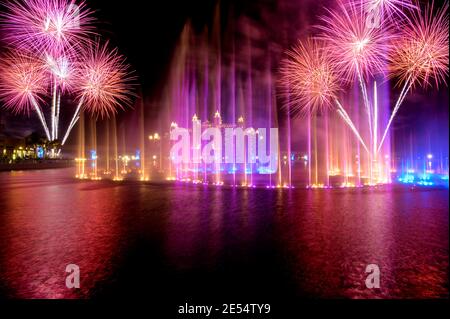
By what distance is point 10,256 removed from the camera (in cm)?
645

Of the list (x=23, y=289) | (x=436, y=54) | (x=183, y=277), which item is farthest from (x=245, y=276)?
(x=436, y=54)

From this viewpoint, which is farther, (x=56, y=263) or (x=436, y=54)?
(x=436, y=54)

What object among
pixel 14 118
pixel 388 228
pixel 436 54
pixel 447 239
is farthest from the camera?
pixel 14 118

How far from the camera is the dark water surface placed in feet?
16.3

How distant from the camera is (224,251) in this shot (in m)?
6.65

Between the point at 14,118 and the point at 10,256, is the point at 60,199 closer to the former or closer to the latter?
the point at 10,256

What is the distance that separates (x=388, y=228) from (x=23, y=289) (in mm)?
7791

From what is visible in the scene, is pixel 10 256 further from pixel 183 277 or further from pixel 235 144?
pixel 235 144

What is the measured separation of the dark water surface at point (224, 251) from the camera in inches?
196
